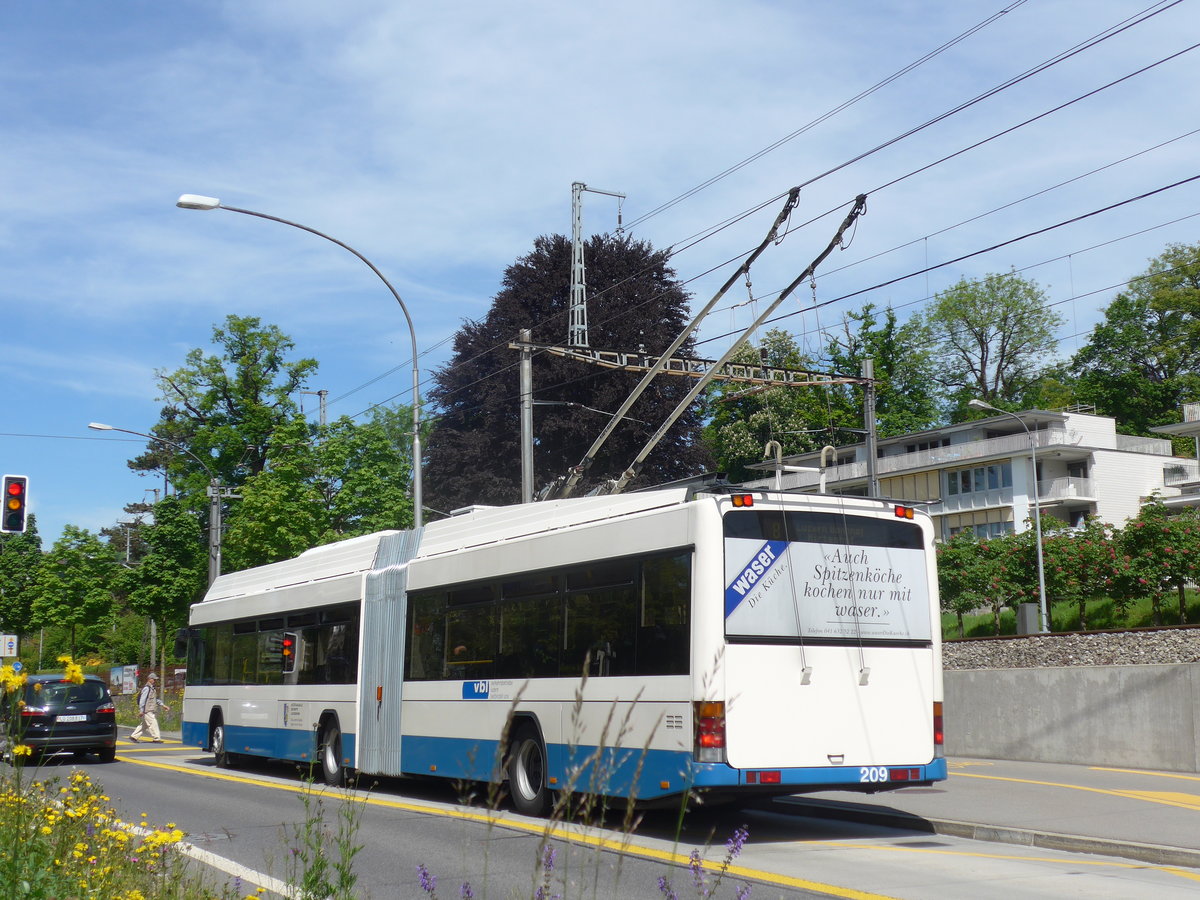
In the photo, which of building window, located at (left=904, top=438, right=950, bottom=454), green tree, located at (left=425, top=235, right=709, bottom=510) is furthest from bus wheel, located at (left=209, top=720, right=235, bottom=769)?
building window, located at (left=904, top=438, right=950, bottom=454)

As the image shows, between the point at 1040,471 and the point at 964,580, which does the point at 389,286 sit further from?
the point at 1040,471

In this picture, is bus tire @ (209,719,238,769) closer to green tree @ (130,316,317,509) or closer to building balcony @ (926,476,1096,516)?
green tree @ (130,316,317,509)

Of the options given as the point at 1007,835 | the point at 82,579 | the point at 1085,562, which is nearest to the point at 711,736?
the point at 1007,835

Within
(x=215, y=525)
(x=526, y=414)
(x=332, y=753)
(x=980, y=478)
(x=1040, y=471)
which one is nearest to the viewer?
(x=332, y=753)

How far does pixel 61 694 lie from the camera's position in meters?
23.0

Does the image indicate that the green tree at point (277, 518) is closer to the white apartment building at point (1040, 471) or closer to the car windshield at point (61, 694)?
the car windshield at point (61, 694)

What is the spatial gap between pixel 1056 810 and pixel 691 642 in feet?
13.6

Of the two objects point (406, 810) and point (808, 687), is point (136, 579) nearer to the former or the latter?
point (406, 810)

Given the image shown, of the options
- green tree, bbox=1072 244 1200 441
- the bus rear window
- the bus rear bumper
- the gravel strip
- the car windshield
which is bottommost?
the bus rear bumper

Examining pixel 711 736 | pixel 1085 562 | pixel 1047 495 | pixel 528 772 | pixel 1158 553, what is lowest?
pixel 528 772

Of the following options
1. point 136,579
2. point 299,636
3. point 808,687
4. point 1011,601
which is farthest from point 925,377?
point 808,687

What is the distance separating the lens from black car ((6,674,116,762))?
22.5 metres

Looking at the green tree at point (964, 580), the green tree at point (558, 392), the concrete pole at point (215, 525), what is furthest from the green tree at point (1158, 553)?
the concrete pole at point (215, 525)

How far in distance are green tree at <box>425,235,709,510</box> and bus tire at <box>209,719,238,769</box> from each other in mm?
16494
